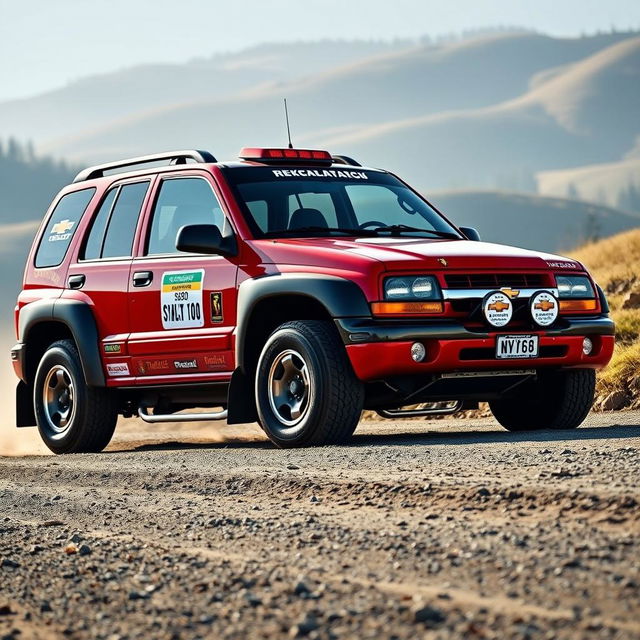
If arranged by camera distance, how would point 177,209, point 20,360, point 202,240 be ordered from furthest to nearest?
1. point 20,360
2. point 177,209
3. point 202,240

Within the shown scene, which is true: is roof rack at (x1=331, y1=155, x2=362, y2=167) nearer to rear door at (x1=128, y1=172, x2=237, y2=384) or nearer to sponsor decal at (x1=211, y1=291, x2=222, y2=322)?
rear door at (x1=128, y1=172, x2=237, y2=384)

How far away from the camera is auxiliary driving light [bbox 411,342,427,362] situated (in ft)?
24.9

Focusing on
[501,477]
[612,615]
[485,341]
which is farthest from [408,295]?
[612,615]

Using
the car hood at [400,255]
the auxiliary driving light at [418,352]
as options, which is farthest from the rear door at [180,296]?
the auxiliary driving light at [418,352]

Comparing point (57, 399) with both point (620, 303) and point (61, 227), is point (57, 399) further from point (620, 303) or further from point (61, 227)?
point (620, 303)

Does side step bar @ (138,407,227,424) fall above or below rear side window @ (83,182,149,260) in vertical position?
below

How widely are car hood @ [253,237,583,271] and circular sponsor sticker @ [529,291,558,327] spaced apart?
0.68ft

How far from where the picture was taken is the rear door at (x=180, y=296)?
8.39 metres

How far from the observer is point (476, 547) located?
14.1ft

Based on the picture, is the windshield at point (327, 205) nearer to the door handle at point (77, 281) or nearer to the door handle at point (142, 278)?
the door handle at point (142, 278)

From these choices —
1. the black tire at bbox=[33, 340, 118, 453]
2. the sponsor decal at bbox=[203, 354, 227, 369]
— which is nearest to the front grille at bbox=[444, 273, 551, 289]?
the sponsor decal at bbox=[203, 354, 227, 369]

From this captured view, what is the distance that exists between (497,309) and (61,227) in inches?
155

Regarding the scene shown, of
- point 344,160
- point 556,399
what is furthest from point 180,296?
point 556,399

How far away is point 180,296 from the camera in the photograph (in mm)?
8602
